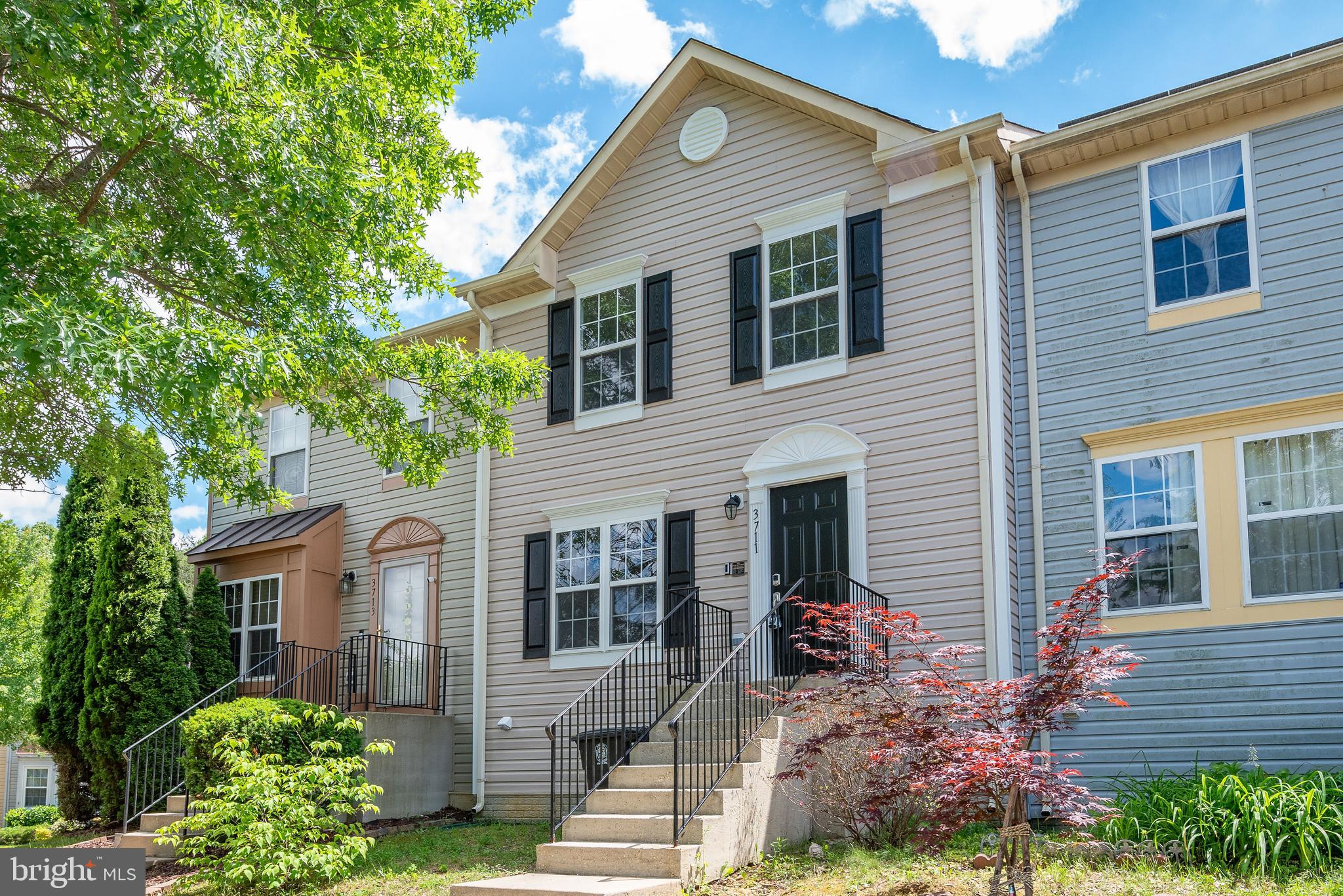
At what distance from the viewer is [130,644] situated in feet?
46.9

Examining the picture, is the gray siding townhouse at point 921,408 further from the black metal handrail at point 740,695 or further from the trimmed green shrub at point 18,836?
the trimmed green shrub at point 18,836

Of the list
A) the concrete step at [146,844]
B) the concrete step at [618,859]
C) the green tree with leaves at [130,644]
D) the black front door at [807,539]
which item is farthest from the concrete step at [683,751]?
the green tree with leaves at [130,644]

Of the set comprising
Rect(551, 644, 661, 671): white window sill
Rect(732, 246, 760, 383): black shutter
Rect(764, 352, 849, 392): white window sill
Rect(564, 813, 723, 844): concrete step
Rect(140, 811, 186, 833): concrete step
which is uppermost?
Rect(732, 246, 760, 383): black shutter

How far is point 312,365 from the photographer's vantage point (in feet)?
32.6

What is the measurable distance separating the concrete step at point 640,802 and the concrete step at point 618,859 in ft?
1.14

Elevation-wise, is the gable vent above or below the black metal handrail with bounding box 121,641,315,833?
above

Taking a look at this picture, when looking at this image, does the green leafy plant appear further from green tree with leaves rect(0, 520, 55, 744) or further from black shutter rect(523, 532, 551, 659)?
green tree with leaves rect(0, 520, 55, 744)

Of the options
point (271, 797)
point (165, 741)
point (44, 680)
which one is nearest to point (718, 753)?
point (271, 797)

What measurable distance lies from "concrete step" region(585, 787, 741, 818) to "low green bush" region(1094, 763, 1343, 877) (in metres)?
2.69

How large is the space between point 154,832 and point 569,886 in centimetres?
598

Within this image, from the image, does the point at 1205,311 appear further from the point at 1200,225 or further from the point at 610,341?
the point at 610,341

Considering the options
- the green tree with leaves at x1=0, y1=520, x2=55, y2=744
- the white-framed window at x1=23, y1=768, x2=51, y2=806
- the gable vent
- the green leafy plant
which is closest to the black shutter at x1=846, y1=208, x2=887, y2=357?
the gable vent

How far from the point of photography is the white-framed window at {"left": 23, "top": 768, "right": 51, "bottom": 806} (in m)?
29.4

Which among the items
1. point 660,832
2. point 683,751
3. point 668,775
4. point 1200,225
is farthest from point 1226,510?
point 660,832
